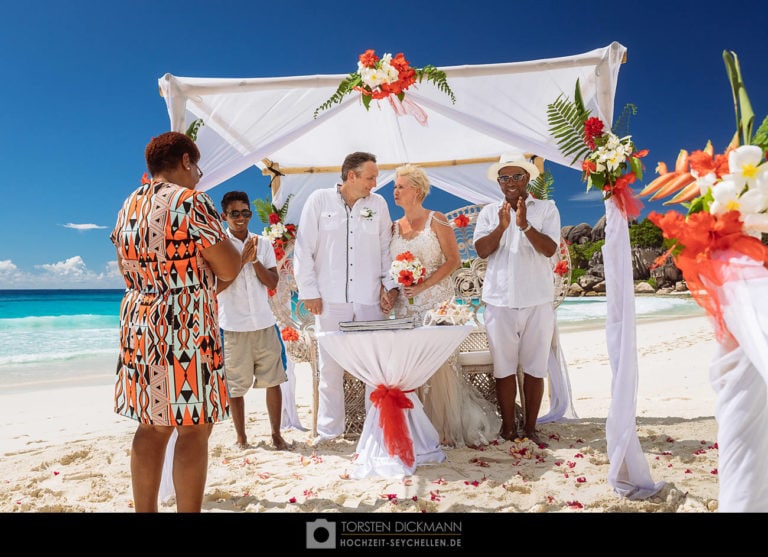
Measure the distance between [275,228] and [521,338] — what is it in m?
2.55

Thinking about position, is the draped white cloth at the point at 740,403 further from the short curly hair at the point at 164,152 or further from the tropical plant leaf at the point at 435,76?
the tropical plant leaf at the point at 435,76

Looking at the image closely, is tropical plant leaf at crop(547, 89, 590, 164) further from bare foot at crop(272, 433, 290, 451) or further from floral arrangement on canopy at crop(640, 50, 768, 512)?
bare foot at crop(272, 433, 290, 451)

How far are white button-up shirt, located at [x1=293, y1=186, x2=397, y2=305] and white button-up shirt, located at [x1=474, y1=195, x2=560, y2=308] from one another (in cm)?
79

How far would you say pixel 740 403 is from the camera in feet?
5.88

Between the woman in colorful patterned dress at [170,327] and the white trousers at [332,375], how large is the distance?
1.95 m

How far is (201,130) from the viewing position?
426 centimetres

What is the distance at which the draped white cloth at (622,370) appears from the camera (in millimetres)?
3275

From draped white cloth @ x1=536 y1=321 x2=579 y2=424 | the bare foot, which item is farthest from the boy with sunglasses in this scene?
draped white cloth @ x1=536 y1=321 x2=579 y2=424

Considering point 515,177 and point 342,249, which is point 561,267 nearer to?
point 515,177

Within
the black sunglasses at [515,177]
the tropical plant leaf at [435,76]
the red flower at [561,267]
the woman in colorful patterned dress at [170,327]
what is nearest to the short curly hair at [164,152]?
the woman in colorful patterned dress at [170,327]
